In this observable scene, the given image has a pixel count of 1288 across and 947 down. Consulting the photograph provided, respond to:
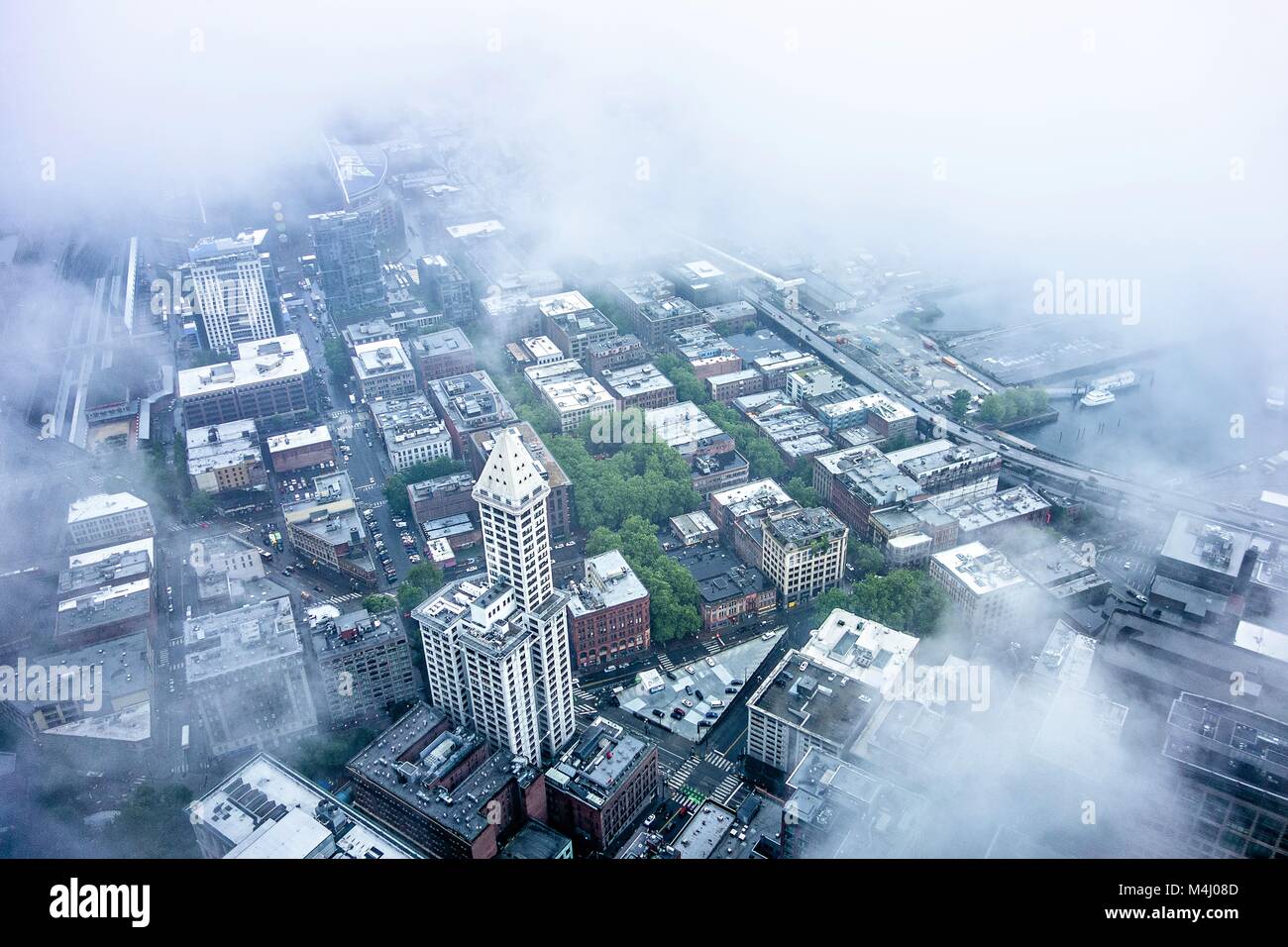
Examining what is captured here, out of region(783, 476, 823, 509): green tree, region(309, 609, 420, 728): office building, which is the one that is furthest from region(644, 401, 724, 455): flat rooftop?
region(309, 609, 420, 728): office building

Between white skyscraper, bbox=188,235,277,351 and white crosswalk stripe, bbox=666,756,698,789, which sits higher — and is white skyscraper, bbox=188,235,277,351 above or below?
above

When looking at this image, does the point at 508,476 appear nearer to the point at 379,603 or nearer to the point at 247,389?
the point at 379,603

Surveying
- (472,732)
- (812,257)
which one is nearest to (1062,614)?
(472,732)

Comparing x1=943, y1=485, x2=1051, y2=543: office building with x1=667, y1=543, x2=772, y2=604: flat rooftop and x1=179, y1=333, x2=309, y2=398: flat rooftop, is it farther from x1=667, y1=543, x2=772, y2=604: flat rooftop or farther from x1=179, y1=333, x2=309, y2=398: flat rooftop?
x1=179, y1=333, x2=309, y2=398: flat rooftop

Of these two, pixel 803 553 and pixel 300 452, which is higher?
pixel 300 452

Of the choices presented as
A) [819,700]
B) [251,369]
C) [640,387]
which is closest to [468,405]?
[640,387]
